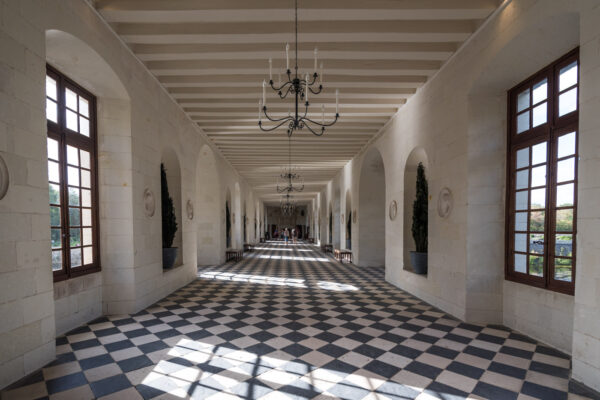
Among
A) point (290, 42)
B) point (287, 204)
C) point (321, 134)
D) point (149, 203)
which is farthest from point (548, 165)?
point (287, 204)

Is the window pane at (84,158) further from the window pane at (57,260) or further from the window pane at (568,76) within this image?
the window pane at (568,76)

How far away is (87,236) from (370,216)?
287 inches

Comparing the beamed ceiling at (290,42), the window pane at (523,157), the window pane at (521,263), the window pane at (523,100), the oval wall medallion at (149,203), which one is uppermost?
the beamed ceiling at (290,42)

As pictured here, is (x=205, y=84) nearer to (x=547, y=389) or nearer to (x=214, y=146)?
(x=214, y=146)

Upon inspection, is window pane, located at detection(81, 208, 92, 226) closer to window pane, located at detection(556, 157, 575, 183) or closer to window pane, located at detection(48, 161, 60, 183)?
window pane, located at detection(48, 161, 60, 183)

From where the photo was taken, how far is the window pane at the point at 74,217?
3.85 meters

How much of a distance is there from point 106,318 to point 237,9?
419 centimetres

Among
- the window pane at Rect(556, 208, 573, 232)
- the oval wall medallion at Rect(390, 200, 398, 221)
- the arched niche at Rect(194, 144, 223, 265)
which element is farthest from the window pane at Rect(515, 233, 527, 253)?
the arched niche at Rect(194, 144, 223, 265)

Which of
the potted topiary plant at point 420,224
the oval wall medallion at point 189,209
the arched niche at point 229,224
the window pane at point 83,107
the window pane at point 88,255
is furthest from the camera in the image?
the arched niche at point 229,224

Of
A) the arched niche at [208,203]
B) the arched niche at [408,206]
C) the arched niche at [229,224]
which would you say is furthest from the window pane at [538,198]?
the arched niche at [229,224]

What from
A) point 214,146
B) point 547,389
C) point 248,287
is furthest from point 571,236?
point 214,146

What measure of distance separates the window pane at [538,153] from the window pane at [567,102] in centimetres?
37

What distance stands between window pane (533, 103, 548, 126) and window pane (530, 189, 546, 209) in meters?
0.78

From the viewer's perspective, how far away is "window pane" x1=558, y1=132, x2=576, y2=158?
3.21m
